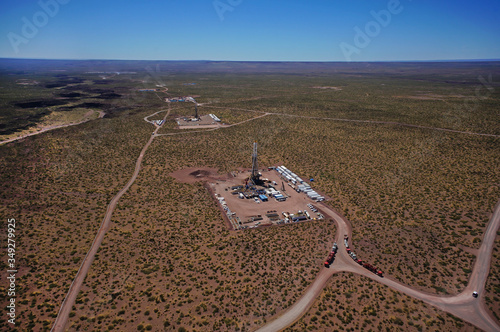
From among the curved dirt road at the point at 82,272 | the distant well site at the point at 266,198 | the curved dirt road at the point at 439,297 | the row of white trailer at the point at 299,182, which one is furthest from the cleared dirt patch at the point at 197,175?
the curved dirt road at the point at 439,297

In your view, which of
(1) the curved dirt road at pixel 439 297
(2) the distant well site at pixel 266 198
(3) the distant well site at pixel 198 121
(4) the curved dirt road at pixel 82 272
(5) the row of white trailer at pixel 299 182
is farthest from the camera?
(3) the distant well site at pixel 198 121

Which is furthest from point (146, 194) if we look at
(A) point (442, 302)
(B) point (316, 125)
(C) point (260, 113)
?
(C) point (260, 113)

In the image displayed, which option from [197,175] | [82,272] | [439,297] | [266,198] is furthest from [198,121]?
[439,297]

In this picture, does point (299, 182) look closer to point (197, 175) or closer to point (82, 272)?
point (197, 175)

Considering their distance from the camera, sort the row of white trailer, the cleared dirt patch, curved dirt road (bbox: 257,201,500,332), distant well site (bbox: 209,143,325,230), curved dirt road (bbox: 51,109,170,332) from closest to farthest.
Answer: curved dirt road (bbox: 51,109,170,332) → curved dirt road (bbox: 257,201,500,332) → distant well site (bbox: 209,143,325,230) → the row of white trailer → the cleared dirt patch

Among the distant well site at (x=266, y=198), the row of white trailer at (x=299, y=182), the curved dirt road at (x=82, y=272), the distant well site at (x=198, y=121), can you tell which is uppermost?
the distant well site at (x=198, y=121)

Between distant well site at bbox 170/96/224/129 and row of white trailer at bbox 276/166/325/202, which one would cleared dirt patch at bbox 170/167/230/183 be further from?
distant well site at bbox 170/96/224/129

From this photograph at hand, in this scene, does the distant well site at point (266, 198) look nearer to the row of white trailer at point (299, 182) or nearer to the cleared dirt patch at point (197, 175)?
the row of white trailer at point (299, 182)

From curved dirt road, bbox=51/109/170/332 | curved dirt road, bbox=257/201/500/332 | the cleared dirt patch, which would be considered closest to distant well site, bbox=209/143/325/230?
the cleared dirt patch

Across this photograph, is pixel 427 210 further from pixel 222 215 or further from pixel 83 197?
pixel 83 197
